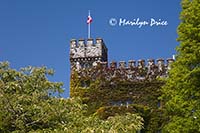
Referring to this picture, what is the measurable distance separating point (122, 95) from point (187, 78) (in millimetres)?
16480

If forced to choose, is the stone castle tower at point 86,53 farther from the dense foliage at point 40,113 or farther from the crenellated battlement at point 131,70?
the dense foliage at point 40,113

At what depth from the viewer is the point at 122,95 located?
138ft

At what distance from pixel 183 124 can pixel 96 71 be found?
1823cm

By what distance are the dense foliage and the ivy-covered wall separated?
55.9 ft

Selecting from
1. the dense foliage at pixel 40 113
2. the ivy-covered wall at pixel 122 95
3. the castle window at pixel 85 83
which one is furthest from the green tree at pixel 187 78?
the castle window at pixel 85 83

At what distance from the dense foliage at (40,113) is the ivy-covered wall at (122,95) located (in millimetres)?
17023

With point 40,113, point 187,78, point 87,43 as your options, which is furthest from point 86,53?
point 40,113

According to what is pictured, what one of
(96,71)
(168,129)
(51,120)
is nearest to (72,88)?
(96,71)

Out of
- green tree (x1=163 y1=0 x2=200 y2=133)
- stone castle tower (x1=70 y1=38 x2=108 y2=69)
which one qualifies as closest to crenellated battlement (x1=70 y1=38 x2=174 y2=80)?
stone castle tower (x1=70 y1=38 x2=108 y2=69)

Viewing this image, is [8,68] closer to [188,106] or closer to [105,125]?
[105,125]

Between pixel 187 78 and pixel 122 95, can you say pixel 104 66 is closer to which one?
pixel 122 95

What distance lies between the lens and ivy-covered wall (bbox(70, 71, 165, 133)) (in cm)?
4047

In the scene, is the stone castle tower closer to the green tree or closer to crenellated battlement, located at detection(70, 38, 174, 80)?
crenellated battlement, located at detection(70, 38, 174, 80)

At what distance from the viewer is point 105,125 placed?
20.4 metres
